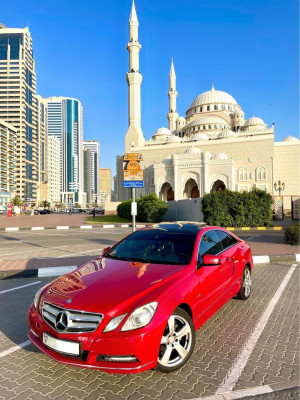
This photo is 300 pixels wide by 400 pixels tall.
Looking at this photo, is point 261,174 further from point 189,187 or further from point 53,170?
point 53,170

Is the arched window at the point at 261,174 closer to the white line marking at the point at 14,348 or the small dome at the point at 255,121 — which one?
the small dome at the point at 255,121

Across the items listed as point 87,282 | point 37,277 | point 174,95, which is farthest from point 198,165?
point 87,282

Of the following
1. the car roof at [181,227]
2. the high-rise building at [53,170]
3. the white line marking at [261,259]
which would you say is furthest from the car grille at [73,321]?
the high-rise building at [53,170]

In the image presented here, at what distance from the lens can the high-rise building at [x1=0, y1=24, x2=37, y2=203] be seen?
122 metres

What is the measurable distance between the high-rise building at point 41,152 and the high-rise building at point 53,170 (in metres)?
5.63

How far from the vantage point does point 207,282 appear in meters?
3.70

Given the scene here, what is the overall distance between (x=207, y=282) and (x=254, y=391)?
4.17 ft

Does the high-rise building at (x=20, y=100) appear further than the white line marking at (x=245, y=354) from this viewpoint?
Yes

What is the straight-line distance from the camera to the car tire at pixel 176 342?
2846 mm

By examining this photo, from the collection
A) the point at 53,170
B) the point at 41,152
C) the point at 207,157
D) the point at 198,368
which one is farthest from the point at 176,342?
the point at 53,170

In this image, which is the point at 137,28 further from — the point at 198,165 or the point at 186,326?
the point at 186,326

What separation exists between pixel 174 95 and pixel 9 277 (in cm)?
7911

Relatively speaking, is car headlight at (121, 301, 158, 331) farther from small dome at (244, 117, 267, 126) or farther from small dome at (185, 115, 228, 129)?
small dome at (244, 117, 267, 126)

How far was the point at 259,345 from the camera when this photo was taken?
11.8 ft
